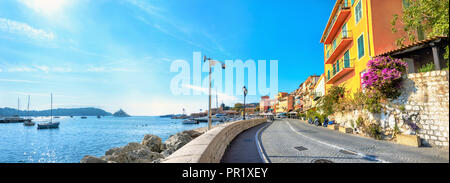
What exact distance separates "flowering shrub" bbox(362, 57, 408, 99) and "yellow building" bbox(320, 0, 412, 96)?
440 centimetres

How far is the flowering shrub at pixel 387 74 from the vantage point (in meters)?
5.81

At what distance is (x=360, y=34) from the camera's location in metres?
14.1

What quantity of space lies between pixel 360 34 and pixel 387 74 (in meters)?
9.85

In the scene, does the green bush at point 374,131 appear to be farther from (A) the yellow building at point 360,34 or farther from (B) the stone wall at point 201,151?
(B) the stone wall at point 201,151

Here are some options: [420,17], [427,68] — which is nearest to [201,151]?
[427,68]

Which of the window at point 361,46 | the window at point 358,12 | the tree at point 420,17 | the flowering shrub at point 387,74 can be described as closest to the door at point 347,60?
the window at point 361,46

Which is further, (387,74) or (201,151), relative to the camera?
(387,74)

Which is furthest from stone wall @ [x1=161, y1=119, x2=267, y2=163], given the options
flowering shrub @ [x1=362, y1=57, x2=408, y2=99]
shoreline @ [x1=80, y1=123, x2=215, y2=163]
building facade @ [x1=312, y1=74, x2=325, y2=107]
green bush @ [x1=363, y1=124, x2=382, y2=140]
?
building facade @ [x1=312, y1=74, x2=325, y2=107]

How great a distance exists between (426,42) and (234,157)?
20.2 ft

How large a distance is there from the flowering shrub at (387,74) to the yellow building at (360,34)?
440 cm

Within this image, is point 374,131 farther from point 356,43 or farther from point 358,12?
point 358,12

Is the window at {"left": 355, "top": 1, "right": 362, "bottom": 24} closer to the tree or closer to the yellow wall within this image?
the yellow wall

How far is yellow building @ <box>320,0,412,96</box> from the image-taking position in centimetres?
1007
